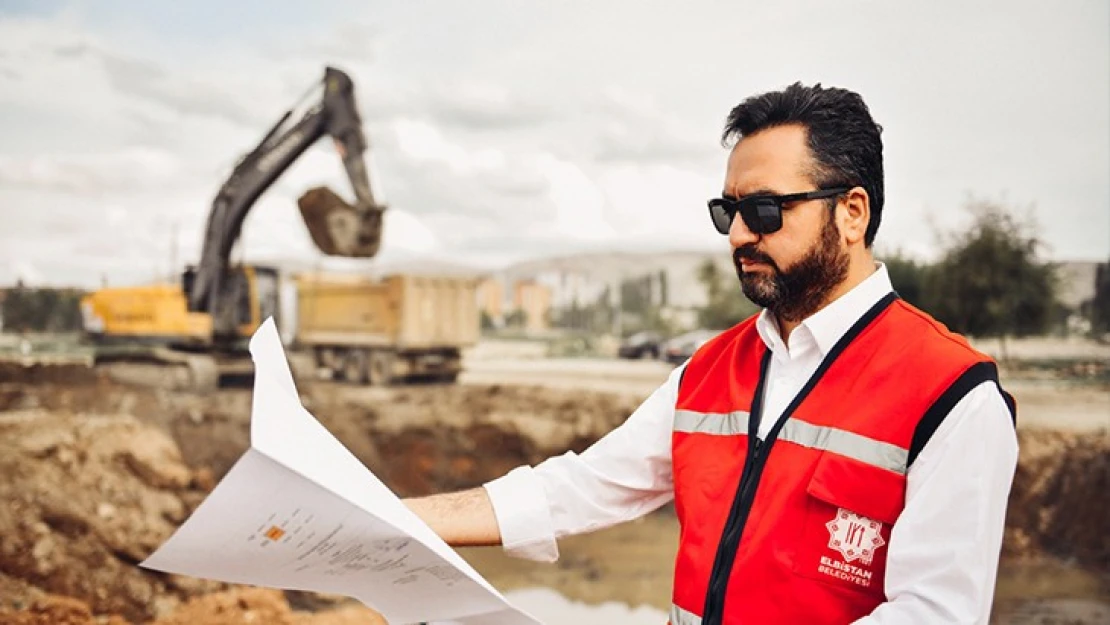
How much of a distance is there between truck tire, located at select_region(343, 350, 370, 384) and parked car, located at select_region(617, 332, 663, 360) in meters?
8.33

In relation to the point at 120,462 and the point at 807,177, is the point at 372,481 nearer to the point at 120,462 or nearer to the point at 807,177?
the point at 807,177

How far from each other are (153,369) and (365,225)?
456 cm

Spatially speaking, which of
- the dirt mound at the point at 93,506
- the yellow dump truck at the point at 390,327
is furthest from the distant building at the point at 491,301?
the dirt mound at the point at 93,506

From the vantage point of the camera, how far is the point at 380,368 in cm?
1586

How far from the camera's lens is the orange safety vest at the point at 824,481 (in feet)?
4.25

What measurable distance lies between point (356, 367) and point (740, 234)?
1534cm

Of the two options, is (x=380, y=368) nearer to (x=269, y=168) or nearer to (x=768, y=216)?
(x=269, y=168)

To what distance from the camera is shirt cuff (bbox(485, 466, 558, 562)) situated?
1.68 meters

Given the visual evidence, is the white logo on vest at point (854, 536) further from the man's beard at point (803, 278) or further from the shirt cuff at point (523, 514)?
the shirt cuff at point (523, 514)

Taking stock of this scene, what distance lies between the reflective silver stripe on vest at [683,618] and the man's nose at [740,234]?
0.60 m

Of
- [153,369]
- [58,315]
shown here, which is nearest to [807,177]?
[153,369]

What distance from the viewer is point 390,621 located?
4.71 ft

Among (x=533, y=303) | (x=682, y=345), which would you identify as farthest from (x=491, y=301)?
(x=533, y=303)

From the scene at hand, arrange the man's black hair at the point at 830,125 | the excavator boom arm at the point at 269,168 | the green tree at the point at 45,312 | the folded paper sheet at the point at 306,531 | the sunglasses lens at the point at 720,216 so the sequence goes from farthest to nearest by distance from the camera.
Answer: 1. the green tree at the point at 45,312
2. the excavator boom arm at the point at 269,168
3. the sunglasses lens at the point at 720,216
4. the man's black hair at the point at 830,125
5. the folded paper sheet at the point at 306,531
